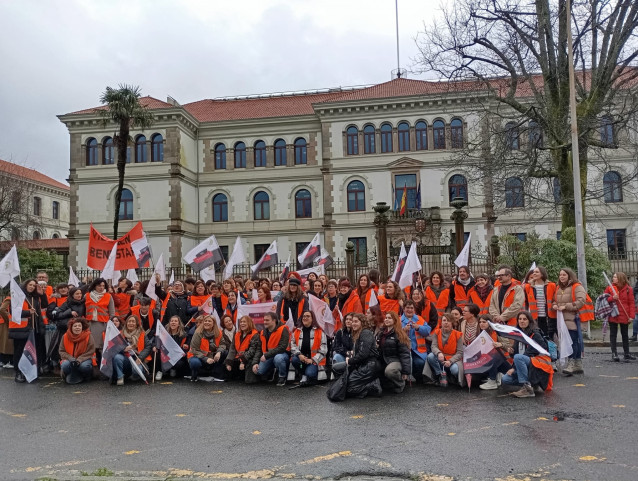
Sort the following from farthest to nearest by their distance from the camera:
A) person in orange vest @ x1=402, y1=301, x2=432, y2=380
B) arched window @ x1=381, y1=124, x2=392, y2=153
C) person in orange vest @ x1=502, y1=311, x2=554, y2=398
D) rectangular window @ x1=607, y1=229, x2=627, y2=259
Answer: arched window @ x1=381, y1=124, x2=392, y2=153
rectangular window @ x1=607, y1=229, x2=627, y2=259
person in orange vest @ x1=402, y1=301, x2=432, y2=380
person in orange vest @ x1=502, y1=311, x2=554, y2=398

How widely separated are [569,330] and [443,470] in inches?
223

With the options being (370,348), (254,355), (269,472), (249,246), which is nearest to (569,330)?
(370,348)

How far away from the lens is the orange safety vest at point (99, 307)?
35.7 feet

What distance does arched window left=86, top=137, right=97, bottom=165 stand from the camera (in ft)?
128

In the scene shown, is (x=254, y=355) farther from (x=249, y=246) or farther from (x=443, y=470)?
(x=249, y=246)

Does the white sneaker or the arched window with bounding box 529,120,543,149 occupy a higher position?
the arched window with bounding box 529,120,543,149

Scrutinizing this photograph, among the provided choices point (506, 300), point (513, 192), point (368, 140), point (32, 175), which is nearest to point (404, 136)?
point (368, 140)

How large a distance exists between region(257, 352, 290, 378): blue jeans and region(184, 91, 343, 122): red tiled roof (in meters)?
31.5

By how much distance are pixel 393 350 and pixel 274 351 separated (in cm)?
216

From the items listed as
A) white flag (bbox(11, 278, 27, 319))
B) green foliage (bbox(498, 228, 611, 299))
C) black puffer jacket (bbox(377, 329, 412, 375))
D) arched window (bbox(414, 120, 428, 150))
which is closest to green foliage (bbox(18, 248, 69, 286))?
white flag (bbox(11, 278, 27, 319))

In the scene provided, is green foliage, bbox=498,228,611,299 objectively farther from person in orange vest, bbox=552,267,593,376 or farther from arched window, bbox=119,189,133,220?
arched window, bbox=119,189,133,220

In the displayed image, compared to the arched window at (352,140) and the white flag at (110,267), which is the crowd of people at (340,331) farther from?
the arched window at (352,140)

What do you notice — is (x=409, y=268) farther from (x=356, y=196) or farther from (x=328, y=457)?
(x=356, y=196)

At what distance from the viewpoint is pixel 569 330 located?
9.76 meters
